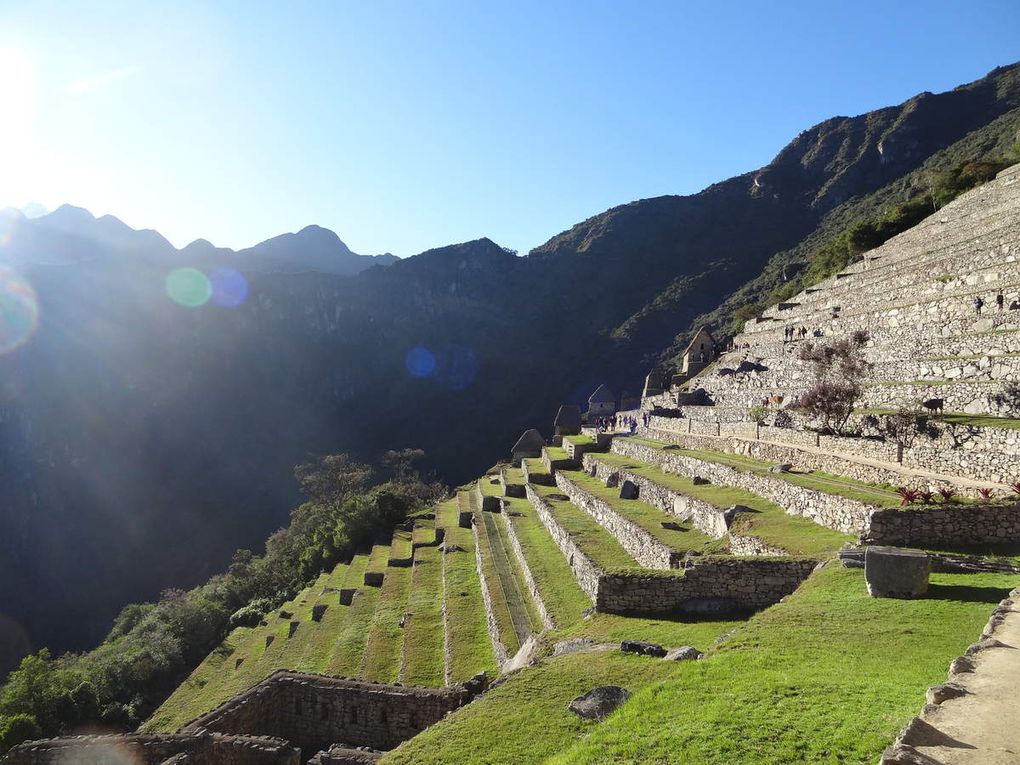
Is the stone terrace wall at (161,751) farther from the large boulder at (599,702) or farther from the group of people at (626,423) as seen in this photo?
the group of people at (626,423)

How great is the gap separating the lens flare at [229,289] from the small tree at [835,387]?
463 feet

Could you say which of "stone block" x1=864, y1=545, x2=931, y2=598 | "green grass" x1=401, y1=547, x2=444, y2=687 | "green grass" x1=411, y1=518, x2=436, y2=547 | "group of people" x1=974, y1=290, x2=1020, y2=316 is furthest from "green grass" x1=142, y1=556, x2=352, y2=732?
"group of people" x1=974, y1=290, x2=1020, y2=316

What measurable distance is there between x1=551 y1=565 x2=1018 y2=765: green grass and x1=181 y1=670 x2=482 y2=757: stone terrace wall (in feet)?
21.8

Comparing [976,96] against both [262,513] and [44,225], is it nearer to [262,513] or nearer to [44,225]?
[262,513]

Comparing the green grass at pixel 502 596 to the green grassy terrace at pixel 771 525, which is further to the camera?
the green grass at pixel 502 596

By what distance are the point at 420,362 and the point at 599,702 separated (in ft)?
401

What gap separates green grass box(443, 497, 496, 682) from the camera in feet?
43.7

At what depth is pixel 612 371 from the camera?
9756 cm

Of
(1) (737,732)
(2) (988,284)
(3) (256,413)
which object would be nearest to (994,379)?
(2) (988,284)

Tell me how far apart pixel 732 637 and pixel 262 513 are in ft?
294

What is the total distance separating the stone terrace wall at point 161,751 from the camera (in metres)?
10.8

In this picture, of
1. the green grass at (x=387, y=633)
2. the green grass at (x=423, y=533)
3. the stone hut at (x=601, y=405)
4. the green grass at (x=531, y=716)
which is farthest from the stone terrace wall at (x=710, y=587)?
the stone hut at (x=601, y=405)

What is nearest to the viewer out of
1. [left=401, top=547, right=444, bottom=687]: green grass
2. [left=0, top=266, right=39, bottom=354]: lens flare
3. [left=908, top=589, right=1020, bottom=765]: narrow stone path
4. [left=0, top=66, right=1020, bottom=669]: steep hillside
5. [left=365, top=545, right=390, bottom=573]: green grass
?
[left=908, top=589, right=1020, bottom=765]: narrow stone path

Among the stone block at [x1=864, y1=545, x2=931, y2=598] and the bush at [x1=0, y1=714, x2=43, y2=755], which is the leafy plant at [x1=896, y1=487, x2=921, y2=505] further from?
the bush at [x1=0, y1=714, x2=43, y2=755]
